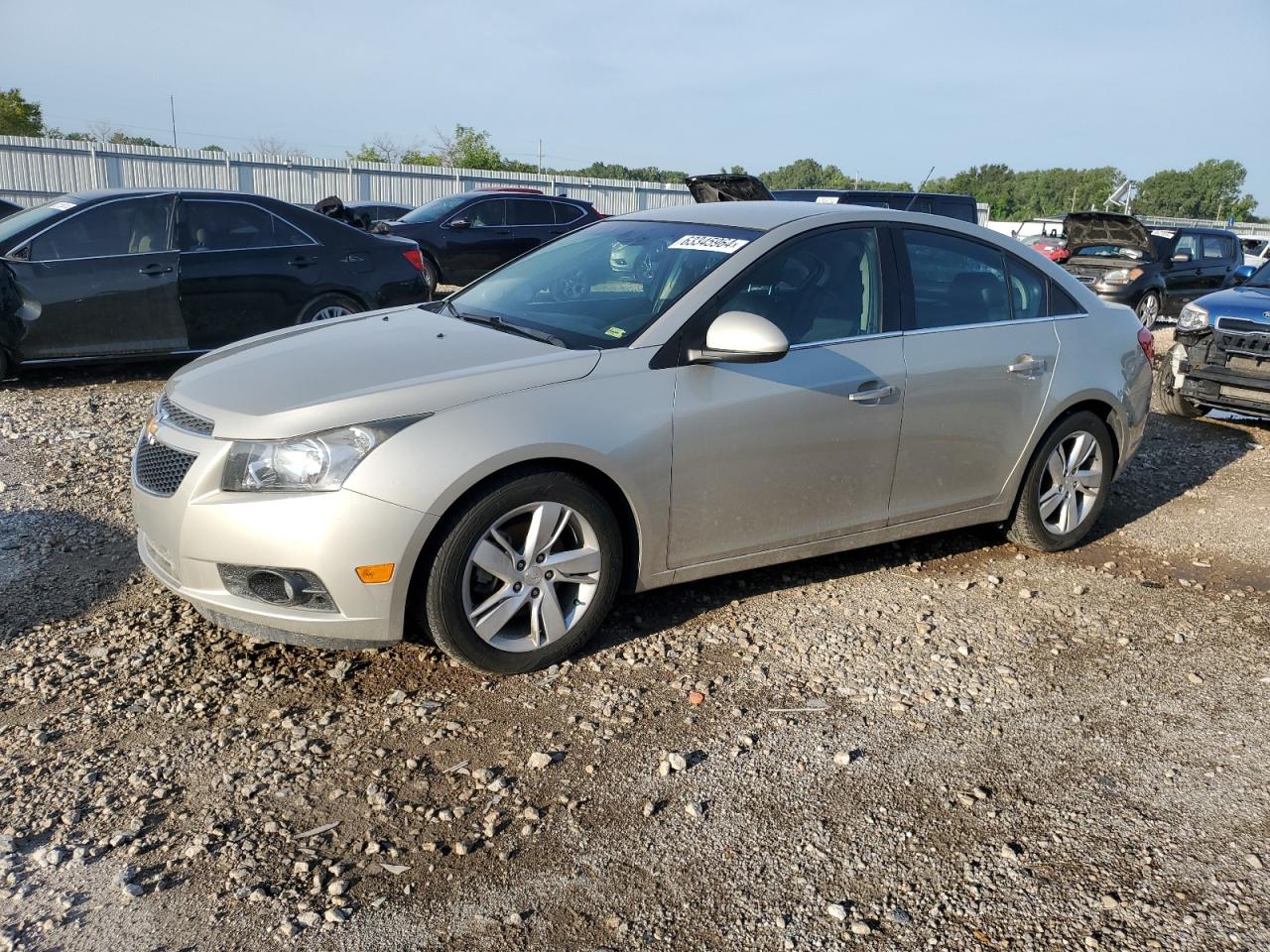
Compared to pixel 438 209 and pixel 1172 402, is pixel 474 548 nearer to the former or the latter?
pixel 1172 402

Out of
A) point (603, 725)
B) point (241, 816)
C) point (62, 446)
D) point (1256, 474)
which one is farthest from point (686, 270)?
point (1256, 474)

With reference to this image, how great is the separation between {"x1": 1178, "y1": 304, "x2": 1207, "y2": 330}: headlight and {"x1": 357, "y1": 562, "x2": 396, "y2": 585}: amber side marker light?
7.75 metres

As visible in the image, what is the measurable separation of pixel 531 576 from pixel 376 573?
57 cm

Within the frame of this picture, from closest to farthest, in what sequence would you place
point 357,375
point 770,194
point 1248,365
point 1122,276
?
1. point 357,375
2. point 1248,365
3. point 770,194
4. point 1122,276

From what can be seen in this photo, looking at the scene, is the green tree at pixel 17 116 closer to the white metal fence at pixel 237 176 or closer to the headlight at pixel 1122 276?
the white metal fence at pixel 237 176

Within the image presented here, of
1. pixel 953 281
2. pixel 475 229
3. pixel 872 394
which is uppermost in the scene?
pixel 953 281

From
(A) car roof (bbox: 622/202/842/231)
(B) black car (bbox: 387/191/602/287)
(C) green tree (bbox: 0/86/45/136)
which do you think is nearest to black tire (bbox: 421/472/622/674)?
(A) car roof (bbox: 622/202/842/231)

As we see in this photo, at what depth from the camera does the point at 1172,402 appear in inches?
364

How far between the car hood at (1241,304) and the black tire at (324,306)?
7130 mm

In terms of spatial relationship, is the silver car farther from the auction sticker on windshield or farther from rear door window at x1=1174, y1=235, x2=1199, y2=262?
rear door window at x1=1174, y1=235, x2=1199, y2=262

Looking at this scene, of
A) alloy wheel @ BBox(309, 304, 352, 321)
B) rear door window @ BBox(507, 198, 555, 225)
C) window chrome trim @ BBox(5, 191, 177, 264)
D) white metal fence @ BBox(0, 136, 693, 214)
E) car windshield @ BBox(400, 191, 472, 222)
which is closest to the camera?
window chrome trim @ BBox(5, 191, 177, 264)

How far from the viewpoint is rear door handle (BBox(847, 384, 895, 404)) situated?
441 centimetres

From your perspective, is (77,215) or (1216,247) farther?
(1216,247)

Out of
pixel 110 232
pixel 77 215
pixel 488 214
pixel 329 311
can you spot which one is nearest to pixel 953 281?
pixel 329 311
